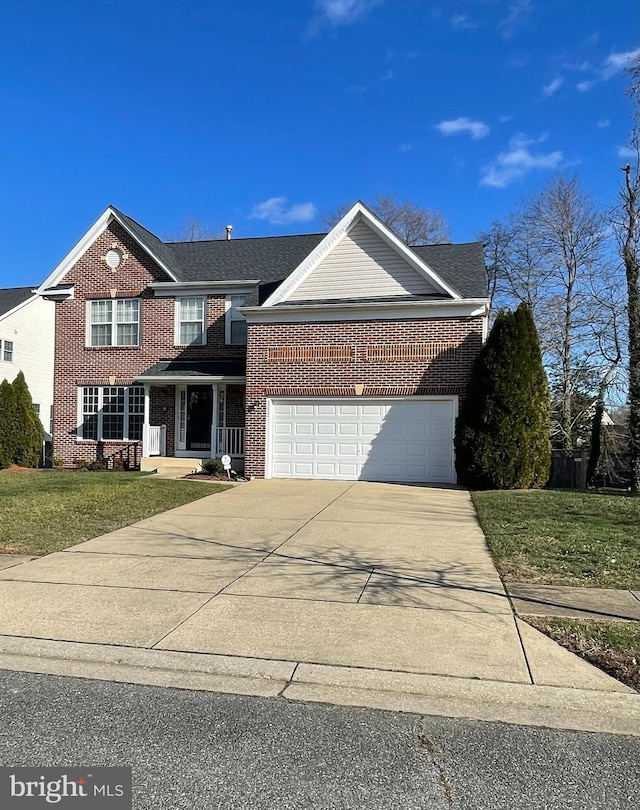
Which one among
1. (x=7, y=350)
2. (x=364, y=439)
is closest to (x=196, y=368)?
(x=364, y=439)

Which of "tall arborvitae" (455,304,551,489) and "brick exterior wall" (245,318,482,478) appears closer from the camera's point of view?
"tall arborvitae" (455,304,551,489)

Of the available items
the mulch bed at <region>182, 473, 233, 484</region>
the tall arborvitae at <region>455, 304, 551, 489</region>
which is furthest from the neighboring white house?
the tall arborvitae at <region>455, 304, 551, 489</region>

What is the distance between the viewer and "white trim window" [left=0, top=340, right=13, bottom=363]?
25828 mm

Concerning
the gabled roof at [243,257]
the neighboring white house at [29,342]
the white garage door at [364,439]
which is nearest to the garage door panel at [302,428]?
the white garage door at [364,439]

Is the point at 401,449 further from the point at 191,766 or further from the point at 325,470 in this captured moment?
the point at 191,766

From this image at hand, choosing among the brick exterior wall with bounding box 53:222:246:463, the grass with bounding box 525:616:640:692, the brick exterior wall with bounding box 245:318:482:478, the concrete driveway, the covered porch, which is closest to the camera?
the grass with bounding box 525:616:640:692

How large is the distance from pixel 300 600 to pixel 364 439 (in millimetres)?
10312

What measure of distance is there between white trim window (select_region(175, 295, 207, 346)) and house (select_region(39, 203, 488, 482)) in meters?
0.05

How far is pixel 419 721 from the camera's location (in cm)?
363

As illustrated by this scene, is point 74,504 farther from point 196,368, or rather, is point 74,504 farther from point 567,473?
point 567,473

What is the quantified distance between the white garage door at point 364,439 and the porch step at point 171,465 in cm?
291

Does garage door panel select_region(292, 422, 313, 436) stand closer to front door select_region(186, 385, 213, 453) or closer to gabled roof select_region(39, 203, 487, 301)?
gabled roof select_region(39, 203, 487, 301)

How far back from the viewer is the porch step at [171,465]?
705 inches

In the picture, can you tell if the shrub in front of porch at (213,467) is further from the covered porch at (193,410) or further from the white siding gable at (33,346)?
the white siding gable at (33,346)
